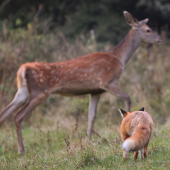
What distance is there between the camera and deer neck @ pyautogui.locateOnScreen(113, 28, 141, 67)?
23.3 ft

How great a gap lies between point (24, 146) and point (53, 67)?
163 cm

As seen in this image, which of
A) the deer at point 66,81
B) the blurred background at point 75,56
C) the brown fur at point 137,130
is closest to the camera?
the brown fur at point 137,130

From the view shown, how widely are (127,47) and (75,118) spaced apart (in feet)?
7.75

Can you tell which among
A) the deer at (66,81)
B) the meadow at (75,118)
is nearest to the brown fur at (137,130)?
the meadow at (75,118)

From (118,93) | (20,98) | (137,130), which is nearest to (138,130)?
(137,130)

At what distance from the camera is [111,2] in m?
16.6

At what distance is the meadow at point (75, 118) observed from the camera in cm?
420

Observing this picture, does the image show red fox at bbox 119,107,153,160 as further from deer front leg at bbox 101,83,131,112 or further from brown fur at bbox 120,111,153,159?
deer front leg at bbox 101,83,131,112

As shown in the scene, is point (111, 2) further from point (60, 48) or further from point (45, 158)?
point (45, 158)

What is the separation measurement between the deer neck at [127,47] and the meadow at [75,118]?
4.66 feet

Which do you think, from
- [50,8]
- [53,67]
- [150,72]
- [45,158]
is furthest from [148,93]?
[50,8]

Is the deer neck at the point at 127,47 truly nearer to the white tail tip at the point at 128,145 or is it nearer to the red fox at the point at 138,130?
the red fox at the point at 138,130

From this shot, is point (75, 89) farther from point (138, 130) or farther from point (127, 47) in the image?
point (138, 130)

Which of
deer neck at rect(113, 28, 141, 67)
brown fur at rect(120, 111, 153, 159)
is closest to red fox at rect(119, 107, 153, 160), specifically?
brown fur at rect(120, 111, 153, 159)
